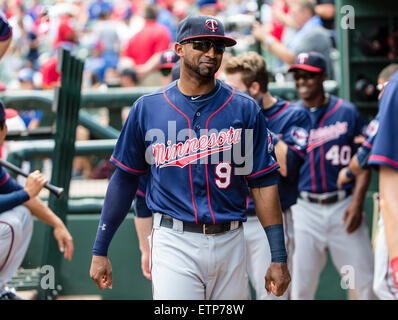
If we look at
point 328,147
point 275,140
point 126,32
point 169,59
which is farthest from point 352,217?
point 126,32

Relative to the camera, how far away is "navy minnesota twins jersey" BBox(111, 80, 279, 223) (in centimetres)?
288

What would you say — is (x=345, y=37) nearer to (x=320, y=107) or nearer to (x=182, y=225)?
(x=320, y=107)

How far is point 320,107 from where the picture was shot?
4895mm

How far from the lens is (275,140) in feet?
12.7

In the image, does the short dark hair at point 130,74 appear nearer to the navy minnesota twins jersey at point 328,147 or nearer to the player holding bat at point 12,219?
the navy minnesota twins jersey at point 328,147

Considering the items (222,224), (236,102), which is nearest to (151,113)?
(236,102)

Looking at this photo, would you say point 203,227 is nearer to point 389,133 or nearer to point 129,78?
point 389,133

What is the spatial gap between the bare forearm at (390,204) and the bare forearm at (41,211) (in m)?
2.77

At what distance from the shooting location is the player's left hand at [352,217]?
4641 millimetres

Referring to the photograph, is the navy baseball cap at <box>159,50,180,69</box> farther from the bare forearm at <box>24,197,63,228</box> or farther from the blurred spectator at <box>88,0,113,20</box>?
the blurred spectator at <box>88,0,113,20</box>

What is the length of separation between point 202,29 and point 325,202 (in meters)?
2.32

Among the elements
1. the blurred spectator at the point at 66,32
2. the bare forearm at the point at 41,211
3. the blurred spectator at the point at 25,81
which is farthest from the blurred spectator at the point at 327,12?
the bare forearm at the point at 41,211

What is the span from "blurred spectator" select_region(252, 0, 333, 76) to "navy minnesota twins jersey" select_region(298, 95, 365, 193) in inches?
42.2
